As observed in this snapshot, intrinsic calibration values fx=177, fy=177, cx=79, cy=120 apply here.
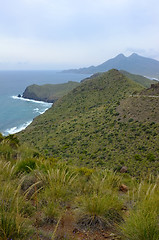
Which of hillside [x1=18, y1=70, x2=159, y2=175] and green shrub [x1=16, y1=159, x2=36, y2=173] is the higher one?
green shrub [x1=16, y1=159, x2=36, y2=173]

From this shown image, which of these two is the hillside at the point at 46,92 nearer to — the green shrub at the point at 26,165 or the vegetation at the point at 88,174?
the vegetation at the point at 88,174

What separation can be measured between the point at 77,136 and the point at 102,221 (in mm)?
30987

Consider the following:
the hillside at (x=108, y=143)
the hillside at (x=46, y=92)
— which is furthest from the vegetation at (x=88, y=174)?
the hillside at (x=46, y=92)

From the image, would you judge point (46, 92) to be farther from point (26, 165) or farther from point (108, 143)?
point (26, 165)

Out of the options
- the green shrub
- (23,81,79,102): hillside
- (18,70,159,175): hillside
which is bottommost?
(18,70,159,175): hillside

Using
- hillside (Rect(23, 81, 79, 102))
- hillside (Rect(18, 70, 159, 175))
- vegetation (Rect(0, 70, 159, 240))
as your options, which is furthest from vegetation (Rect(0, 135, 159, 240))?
hillside (Rect(23, 81, 79, 102))

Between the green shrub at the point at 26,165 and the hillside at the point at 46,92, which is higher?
the hillside at the point at 46,92

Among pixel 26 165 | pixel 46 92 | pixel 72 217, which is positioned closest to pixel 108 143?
pixel 26 165

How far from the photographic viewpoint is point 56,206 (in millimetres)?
2842

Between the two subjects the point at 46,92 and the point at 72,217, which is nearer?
the point at 72,217

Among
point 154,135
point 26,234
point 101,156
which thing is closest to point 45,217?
point 26,234

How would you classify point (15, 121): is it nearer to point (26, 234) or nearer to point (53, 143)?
point (53, 143)

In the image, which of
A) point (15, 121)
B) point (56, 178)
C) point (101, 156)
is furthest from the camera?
point (15, 121)

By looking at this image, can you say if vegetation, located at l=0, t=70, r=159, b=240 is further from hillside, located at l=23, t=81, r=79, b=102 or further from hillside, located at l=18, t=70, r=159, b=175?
hillside, located at l=23, t=81, r=79, b=102
